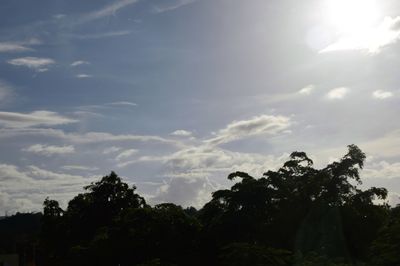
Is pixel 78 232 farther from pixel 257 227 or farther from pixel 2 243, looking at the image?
pixel 2 243

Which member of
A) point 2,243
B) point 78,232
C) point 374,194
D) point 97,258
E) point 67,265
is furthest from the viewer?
point 2,243

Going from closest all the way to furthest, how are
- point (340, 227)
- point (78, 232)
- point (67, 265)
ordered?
point (340, 227) < point (67, 265) < point (78, 232)

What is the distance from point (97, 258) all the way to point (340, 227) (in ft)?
52.1

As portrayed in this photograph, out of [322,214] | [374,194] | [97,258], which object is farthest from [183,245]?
[374,194]

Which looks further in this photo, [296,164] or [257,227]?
[296,164]

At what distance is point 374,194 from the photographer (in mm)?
33750

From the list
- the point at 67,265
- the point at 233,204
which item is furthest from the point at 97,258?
the point at 233,204

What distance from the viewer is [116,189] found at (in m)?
50.2

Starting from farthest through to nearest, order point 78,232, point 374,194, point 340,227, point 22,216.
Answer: point 22,216
point 78,232
point 374,194
point 340,227

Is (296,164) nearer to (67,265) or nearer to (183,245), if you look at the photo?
(183,245)

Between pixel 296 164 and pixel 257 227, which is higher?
pixel 296 164

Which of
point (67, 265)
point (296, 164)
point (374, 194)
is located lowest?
point (67, 265)

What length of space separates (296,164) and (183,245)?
9456mm

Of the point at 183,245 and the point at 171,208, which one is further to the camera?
the point at 171,208
